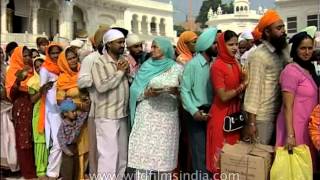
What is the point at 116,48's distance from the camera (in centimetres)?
398

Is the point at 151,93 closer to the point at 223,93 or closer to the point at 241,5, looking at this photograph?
the point at 223,93

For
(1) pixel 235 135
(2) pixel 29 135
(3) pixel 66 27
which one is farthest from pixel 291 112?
(3) pixel 66 27

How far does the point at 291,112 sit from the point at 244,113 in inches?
14.9

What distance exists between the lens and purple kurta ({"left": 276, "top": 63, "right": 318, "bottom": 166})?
3264 mm

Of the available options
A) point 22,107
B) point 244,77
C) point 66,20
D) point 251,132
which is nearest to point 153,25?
point 66,20

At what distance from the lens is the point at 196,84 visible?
3715mm

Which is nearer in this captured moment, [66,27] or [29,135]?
[29,135]

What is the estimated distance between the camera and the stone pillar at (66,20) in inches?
1298

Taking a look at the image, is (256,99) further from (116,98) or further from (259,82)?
(116,98)

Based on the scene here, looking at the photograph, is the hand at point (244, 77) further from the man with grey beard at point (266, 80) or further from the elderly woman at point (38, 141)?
the elderly woman at point (38, 141)

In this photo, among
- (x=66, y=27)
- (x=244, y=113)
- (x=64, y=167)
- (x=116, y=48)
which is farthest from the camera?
(x=66, y=27)

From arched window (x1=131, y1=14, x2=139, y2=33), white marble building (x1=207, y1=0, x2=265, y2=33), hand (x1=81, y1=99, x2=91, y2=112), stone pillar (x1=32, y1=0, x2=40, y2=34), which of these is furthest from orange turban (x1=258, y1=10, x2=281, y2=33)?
arched window (x1=131, y1=14, x2=139, y2=33)

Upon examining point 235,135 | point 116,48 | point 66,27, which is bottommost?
point 235,135

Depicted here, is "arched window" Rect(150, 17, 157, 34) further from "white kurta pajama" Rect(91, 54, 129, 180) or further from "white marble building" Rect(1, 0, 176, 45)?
"white kurta pajama" Rect(91, 54, 129, 180)
